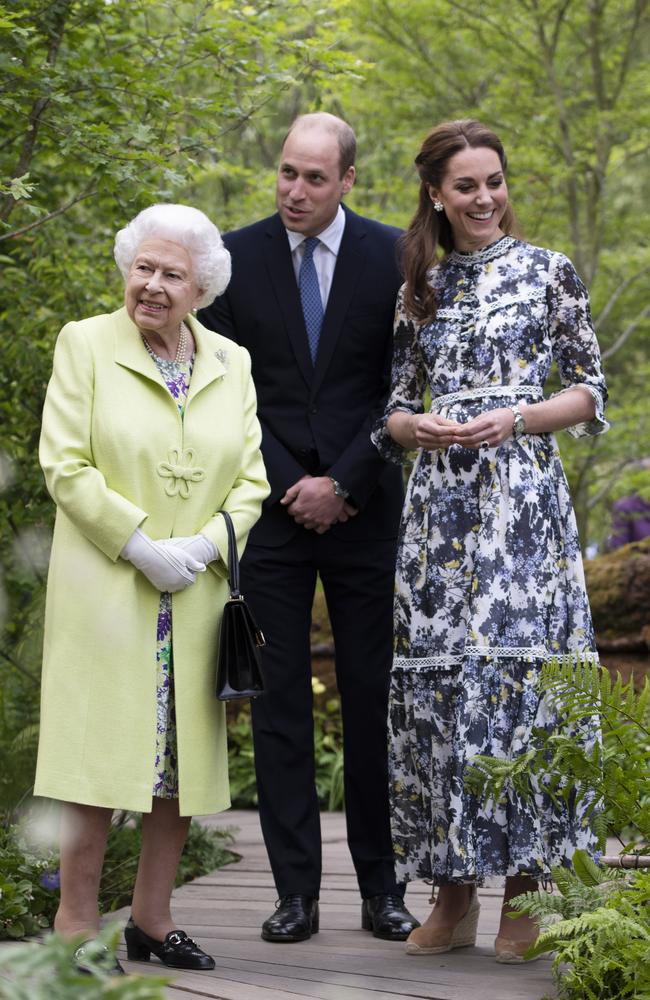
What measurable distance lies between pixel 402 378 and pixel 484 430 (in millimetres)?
509

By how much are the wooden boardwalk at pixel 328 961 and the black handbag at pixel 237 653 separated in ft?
2.23

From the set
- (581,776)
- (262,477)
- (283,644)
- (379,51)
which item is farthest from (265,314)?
(379,51)

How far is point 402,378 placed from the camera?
392 cm

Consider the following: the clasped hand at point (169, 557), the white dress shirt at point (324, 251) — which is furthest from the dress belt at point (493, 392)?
the clasped hand at point (169, 557)

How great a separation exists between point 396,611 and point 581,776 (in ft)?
2.47

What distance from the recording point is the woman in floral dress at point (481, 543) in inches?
137

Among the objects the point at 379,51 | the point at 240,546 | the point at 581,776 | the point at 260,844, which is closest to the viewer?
the point at 581,776

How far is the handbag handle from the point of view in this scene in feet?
11.3

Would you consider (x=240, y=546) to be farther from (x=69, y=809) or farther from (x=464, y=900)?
(x=464, y=900)

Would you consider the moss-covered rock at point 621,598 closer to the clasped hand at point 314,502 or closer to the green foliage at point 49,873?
the green foliage at point 49,873

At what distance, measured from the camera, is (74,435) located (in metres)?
3.30

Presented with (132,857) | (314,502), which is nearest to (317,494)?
(314,502)

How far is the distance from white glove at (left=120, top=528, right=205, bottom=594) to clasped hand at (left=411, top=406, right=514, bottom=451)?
0.69 m

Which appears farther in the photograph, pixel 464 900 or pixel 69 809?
pixel 464 900
